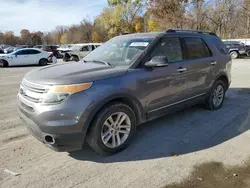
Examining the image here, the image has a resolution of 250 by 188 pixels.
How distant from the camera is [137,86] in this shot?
3631 millimetres

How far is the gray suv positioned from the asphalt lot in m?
0.29

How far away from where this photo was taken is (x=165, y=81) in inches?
160

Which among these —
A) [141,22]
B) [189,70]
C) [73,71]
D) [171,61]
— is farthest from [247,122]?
[141,22]

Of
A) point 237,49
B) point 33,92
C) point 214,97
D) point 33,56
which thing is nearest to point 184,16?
point 237,49

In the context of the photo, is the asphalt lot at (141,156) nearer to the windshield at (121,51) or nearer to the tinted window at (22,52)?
the windshield at (121,51)

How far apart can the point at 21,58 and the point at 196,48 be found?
16.4 meters

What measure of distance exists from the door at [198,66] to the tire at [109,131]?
1.59m

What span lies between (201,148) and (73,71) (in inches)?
88.1

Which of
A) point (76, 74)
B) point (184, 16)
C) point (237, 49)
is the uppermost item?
point (184, 16)

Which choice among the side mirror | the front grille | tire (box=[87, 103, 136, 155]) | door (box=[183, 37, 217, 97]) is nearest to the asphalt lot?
tire (box=[87, 103, 136, 155])

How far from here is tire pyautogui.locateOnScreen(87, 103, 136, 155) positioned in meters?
3.27

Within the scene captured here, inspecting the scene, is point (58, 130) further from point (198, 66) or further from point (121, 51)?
point (198, 66)

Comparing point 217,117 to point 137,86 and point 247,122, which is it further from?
point 137,86

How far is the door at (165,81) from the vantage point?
3805mm
